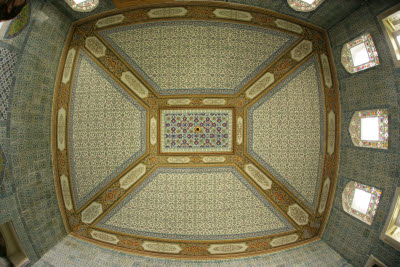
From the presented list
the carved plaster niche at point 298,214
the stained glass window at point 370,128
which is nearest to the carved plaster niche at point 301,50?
the stained glass window at point 370,128

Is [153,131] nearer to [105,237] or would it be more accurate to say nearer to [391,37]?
[105,237]

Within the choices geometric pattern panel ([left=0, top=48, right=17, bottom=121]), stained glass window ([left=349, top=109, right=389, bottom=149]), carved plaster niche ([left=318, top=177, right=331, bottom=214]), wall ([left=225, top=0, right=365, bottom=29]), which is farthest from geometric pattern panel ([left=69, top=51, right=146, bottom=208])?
stained glass window ([left=349, top=109, right=389, bottom=149])

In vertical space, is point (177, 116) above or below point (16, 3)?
below

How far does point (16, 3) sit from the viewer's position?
326 cm

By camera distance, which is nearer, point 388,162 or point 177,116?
point 388,162

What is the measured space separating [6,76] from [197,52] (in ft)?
12.4

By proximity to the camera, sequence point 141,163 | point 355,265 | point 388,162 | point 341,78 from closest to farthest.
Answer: point 388,162 < point 355,265 < point 341,78 < point 141,163

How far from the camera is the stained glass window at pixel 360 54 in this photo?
12.5 ft

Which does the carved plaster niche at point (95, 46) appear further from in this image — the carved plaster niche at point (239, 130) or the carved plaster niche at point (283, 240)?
the carved plaster niche at point (283, 240)

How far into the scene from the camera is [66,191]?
15.7 ft

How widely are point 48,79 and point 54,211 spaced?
3059 millimetres

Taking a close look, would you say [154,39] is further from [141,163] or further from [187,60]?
[141,163]

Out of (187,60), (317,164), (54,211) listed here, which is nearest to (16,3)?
(187,60)

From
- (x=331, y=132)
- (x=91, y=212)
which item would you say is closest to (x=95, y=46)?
(x=91, y=212)
